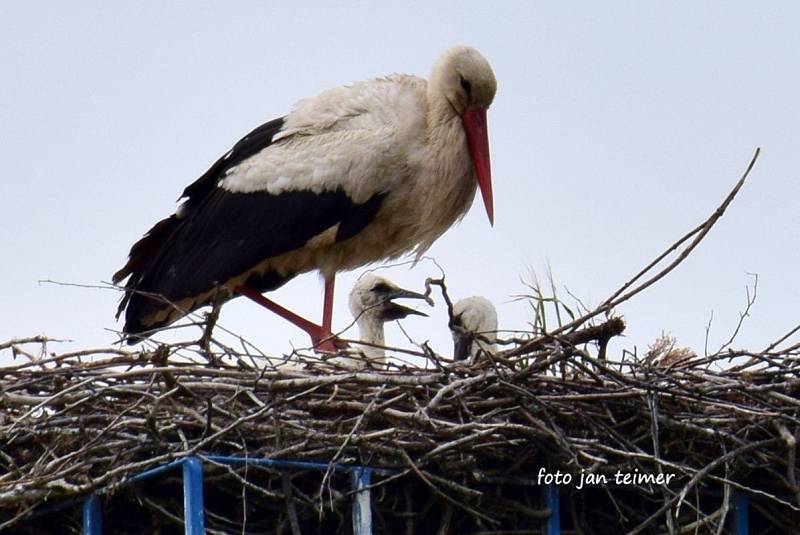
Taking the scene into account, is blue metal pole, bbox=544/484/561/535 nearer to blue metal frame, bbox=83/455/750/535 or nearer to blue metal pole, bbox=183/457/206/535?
blue metal frame, bbox=83/455/750/535

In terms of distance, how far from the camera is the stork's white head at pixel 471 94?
6.27 m

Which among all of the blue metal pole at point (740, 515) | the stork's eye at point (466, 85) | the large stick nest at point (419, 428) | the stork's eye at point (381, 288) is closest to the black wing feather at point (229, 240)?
the stork's eye at point (381, 288)

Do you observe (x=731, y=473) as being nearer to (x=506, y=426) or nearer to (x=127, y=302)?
(x=506, y=426)

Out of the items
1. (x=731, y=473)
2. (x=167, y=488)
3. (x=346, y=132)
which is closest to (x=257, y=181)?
(x=346, y=132)

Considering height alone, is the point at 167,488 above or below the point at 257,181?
below

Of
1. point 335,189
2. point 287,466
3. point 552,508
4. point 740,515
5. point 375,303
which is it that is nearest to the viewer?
point 287,466

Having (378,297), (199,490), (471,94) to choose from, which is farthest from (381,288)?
(199,490)

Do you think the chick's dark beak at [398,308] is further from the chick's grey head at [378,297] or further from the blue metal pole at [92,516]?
the blue metal pole at [92,516]

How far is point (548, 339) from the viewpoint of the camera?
464cm

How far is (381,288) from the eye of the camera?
668 cm

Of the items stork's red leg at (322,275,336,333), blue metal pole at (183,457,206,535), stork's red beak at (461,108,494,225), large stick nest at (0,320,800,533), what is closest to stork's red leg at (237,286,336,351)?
stork's red leg at (322,275,336,333)

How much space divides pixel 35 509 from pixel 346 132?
1.96m

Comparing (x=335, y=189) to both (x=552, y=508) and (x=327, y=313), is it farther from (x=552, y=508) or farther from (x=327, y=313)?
(x=552, y=508)

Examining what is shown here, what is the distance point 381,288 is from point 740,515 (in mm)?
2014
